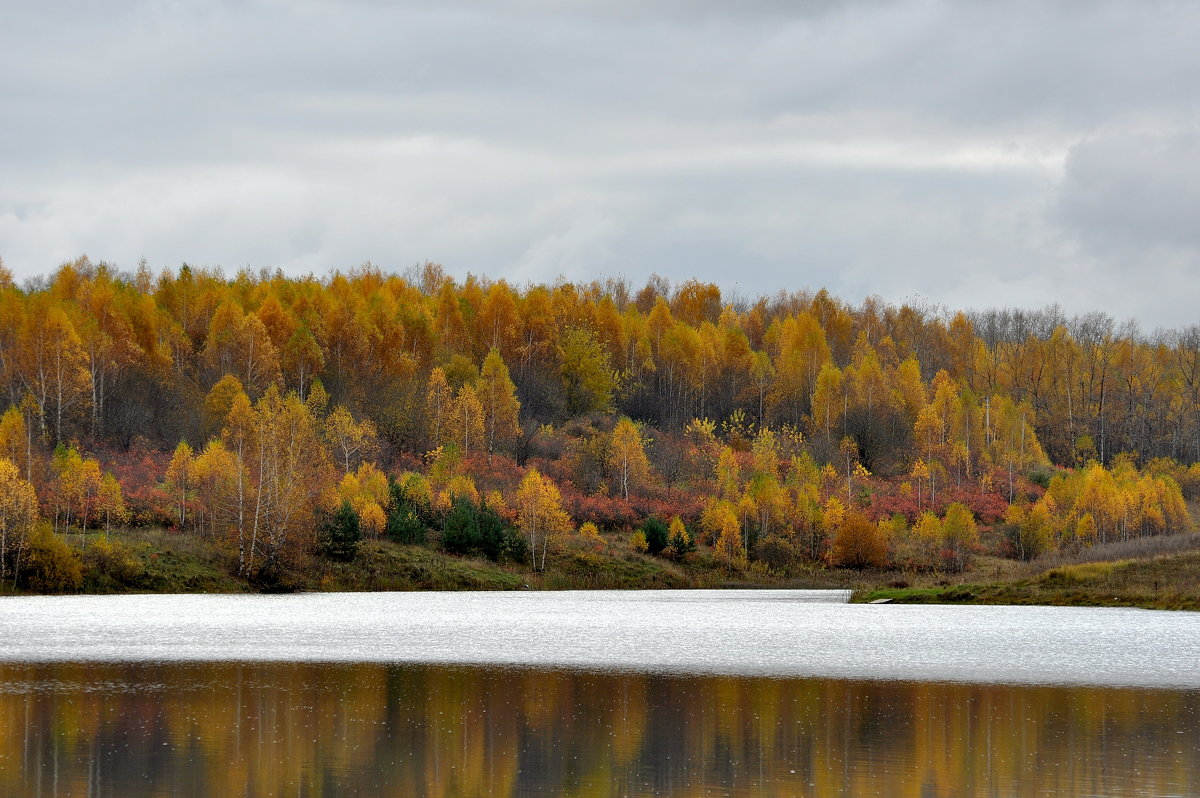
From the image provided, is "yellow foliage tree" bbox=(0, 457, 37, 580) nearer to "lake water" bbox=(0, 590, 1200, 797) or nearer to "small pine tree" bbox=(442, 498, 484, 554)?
"lake water" bbox=(0, 590, 1200, 797)

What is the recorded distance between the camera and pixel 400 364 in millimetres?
143875

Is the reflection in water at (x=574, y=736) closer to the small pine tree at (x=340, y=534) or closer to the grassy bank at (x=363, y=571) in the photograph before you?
the grassy bank at (x=363, y=571)

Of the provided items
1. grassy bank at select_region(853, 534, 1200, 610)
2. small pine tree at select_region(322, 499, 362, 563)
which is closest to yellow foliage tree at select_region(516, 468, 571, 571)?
small pine tree at select_region(322, 499, 362, 563)

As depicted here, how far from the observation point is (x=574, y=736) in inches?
1010

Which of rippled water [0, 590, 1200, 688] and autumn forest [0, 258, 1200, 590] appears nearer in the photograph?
rippled water [0, 590, 1200, 688]

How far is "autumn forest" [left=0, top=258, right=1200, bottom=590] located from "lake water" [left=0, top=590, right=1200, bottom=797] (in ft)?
118

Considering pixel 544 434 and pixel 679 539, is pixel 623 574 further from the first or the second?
pixel 544 434

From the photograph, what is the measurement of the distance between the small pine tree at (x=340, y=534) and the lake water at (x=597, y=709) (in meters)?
32.0

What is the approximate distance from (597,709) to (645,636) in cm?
2099

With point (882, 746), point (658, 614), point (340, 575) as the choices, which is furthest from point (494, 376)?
point (882, 746)

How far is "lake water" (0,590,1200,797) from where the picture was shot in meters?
21.6

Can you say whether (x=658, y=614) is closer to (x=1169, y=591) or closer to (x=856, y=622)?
(x=856, y=622)

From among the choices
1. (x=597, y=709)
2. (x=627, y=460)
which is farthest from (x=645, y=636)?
(x=627, y=460)

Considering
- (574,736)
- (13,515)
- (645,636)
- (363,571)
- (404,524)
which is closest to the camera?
(574,736)
